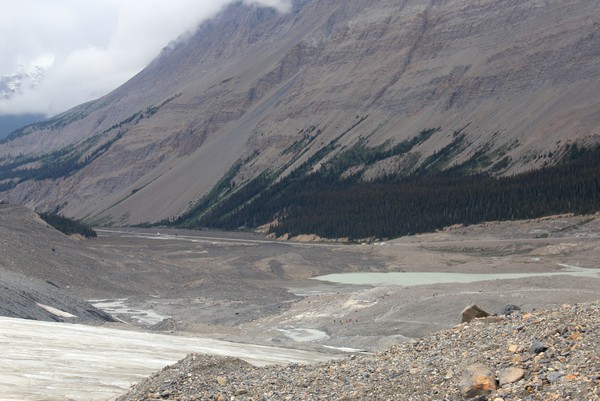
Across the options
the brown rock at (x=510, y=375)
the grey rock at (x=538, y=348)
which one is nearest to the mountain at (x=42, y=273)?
the grey rock at (x=538, y=348)

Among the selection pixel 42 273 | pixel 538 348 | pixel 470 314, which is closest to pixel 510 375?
pixel 538 348

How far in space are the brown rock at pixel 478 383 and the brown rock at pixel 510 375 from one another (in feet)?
0.51

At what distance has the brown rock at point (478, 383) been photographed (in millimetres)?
15242

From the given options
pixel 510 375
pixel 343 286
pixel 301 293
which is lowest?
pixel 301 293

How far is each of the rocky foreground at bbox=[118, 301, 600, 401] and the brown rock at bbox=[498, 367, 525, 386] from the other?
19 mm

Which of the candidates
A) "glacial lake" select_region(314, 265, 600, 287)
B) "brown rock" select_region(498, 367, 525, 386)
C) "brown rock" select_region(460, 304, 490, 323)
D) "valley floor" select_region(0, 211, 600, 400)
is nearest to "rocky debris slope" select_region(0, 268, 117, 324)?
"valley floor" select_region(0, 211, 600, 400)

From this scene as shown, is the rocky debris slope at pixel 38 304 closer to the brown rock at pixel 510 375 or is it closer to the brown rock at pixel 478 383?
the brown rock at pixel 478 383

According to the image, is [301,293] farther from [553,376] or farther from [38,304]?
[553,376]

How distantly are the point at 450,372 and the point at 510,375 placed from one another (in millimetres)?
1785

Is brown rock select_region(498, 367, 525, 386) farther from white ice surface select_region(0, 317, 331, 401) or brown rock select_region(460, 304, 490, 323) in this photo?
brown rock select_region(460, 304, 490, 323)

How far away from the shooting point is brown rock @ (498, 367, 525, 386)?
610 inches

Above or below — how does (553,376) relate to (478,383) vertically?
above

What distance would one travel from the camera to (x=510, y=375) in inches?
617

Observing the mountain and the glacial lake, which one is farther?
the glacial lake
